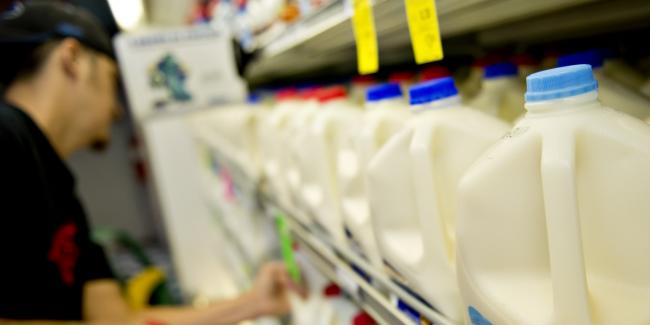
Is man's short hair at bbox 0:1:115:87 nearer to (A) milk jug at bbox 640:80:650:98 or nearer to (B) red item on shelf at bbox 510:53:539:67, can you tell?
(B) red item on shelf at bbox 510:53:539:67

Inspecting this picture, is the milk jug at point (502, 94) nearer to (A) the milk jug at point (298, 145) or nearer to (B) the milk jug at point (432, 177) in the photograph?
(B) the milk jug at point (432, 177)

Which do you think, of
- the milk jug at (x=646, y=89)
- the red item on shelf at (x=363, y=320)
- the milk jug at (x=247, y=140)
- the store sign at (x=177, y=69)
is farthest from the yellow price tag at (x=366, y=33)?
the store sign at (x=177, y=69)

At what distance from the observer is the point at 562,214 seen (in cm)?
47

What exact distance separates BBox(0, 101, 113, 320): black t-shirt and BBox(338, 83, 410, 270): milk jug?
1146 millimetres

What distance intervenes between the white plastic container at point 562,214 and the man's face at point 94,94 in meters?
1.89

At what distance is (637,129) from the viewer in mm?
491

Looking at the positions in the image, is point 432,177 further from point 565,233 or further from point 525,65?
point 525,65

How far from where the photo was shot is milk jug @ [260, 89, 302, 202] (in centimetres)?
149

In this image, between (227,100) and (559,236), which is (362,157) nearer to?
(559,236)

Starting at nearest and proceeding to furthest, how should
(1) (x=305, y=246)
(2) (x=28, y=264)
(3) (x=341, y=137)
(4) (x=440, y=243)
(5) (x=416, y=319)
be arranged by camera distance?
1. (4) (x=440, y=243)
2. (5) (x=416, y=319)
3. (3) (x=341, y=137)
4. (1) (x=305, y=246)
5. (2) (x=28, y=264)

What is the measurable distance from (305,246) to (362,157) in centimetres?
49

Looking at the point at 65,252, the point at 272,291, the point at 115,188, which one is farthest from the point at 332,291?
the point at 115,188

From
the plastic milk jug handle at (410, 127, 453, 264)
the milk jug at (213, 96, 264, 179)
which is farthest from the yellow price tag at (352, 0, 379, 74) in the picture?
the milk jug at (213, 96, 264, 179)

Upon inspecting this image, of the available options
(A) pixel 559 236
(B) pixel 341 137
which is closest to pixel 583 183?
(A) pixel 559 236
